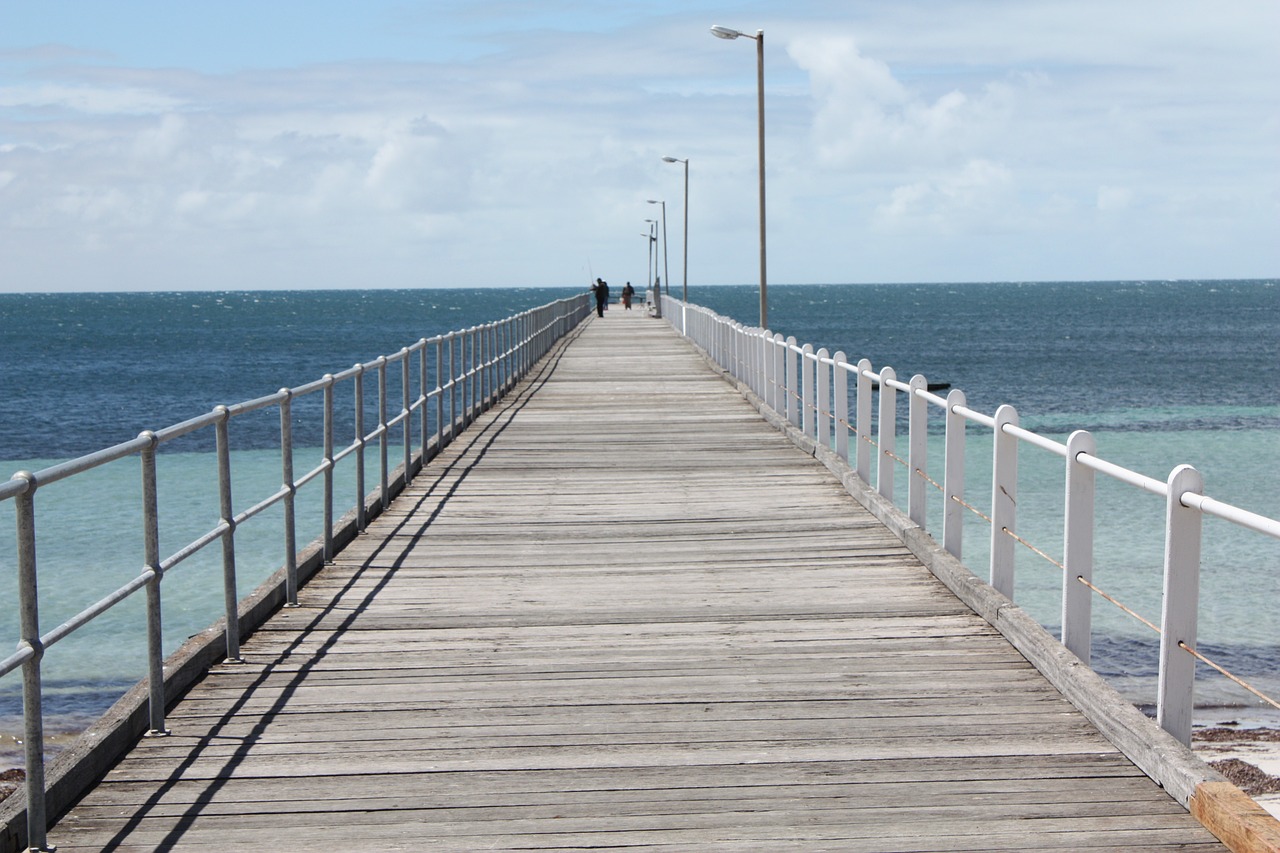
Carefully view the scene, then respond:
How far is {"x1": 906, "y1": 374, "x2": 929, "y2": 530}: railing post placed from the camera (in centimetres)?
995

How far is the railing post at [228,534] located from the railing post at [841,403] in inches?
245

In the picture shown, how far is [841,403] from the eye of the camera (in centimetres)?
1349

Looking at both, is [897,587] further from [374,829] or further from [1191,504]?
[374,829]

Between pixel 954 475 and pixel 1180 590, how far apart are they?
3486 mm

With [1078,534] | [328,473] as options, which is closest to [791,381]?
[328,473]

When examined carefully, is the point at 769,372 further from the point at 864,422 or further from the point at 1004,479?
the point at 1004,479

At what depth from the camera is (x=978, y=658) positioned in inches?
283

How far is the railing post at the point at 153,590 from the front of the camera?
5836mm

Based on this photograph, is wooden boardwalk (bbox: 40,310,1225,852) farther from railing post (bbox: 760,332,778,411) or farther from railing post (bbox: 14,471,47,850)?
railing post (bbox: 760,332,778,411)

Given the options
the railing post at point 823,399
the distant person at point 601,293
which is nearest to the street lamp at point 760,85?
the railing post at point 823,399

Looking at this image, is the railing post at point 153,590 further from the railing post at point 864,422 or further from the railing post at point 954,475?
the railing post at point 864,422

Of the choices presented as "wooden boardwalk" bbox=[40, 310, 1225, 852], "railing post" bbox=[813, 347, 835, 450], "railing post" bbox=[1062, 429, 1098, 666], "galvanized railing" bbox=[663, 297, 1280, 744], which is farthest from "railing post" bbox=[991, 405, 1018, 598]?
"railing post" bbox=[813, 347, 835, 450]

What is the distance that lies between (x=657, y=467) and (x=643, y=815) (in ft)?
33.5

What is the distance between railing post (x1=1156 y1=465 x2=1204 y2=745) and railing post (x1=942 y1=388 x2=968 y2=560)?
10.2 feet
